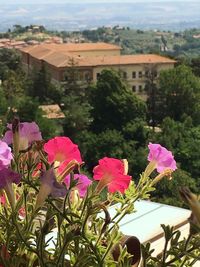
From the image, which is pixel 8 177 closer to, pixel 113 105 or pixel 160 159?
pixel 160 159

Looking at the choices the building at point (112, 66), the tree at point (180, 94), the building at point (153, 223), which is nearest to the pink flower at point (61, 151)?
the building at point (153, 223)

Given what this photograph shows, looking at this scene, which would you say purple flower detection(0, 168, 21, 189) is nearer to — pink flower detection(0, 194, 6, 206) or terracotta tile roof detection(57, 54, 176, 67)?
pink flower detection(0, 194, 6, 206)

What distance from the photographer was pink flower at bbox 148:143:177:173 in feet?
2.31

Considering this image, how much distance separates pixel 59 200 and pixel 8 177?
62mm

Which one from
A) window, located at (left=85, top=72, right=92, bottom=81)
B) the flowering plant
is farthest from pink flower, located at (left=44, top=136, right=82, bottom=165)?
window, located at (left=85, top=72, right=92, bottom=81)

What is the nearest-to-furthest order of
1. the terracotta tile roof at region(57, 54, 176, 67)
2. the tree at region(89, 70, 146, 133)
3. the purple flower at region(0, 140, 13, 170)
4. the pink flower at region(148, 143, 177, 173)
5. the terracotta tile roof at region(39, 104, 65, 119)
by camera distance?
the purple flower at region(0, 140, 13, 170)
the pink flower at region(148, 143, 177, 173)
the tree at region(89, 70, 146, 133)
the terracotta tile roof at region(39, 104, 65, 119)
the terracotta tile roof at region(57, 54, 176, 67)

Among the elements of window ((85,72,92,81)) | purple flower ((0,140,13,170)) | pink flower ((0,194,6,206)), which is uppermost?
purple flower ((0,140,13,170))

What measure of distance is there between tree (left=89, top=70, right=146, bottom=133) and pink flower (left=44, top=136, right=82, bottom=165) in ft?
61.2

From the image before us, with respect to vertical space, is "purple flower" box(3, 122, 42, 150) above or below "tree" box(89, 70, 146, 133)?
above

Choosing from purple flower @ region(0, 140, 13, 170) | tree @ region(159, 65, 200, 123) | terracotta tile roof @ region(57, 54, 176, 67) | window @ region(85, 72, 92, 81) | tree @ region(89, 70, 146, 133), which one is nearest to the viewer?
purple flower @ region(0, 140, 13, 170)

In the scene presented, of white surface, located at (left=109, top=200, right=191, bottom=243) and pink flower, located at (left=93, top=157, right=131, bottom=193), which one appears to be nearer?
pink flower, located at (left=93, top=157, right=131, bottom=193)

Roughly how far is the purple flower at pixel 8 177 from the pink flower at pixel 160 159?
0.18m

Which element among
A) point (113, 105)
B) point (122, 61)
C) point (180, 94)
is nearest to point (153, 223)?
point (113, 105)

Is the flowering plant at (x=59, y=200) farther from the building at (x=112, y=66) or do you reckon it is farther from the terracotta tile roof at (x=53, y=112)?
the building at (x=112, y=66)
